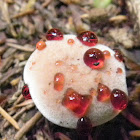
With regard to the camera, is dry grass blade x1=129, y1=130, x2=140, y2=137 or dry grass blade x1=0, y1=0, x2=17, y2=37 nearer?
dry grass blade x1=129, y1=130, x2=140, y2=137

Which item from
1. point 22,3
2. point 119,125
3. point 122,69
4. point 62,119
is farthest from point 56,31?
point 22,3

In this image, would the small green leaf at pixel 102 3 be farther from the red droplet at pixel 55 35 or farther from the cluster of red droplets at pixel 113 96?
the cluster of red droplets at pixel 113 96

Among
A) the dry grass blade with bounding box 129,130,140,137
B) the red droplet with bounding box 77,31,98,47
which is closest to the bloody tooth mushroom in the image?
the red droplet with bounding box 77,31,98,47

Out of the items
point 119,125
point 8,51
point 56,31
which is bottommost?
point 119,125

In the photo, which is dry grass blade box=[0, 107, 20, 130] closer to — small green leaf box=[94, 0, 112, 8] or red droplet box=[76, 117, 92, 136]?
red droplet box=[76, 117, 92, 136]

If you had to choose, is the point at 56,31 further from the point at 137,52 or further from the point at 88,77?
the point at 137,52

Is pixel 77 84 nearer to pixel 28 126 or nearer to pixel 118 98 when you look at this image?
pixel 118 98
